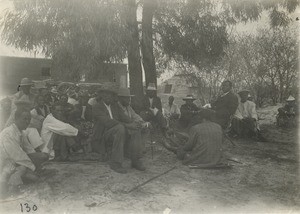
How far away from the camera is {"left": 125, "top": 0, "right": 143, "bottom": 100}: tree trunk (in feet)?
25.3

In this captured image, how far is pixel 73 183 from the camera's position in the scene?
498 centimetres

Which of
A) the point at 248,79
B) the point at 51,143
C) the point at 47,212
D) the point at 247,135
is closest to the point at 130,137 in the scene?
the point at 51,143

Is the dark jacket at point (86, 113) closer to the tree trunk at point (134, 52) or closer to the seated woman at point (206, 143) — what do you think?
the tree trunk at point (134, 52)

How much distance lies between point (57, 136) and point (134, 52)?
117 inches

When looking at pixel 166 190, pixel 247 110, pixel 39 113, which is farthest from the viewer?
pixel 247 110

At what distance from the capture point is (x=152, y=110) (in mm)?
8352

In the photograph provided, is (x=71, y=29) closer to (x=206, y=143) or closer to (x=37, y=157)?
(x=37, y=157)

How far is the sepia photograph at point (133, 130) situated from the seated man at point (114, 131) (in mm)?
18

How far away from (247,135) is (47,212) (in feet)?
21.1

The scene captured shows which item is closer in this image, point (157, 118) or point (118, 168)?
point (118, 168)

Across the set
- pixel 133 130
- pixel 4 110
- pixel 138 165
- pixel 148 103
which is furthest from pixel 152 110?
pixel 4 110

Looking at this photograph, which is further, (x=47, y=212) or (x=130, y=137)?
(x=130, y=137)

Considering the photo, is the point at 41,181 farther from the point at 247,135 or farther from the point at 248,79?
the point at 248,79

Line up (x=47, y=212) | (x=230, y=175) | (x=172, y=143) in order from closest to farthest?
(x=47, y=212), (x=230, y=175), (x=172, y=143)
